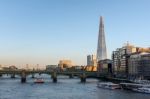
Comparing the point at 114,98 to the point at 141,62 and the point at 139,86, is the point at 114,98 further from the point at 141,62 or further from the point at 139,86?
the point at 141,62

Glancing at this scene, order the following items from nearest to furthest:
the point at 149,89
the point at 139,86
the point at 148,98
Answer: the point at 148,98 → the point at 149,89 → the point at 139,86

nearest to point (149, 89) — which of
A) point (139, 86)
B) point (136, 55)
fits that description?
point (139, 86)

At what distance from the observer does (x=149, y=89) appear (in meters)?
112

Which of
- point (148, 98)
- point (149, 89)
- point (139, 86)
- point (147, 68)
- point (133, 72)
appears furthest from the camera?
point (133, 72)

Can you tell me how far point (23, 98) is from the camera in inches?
3799

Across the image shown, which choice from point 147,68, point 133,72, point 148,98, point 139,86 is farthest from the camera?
point 133,72

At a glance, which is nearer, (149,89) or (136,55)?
(149,89)

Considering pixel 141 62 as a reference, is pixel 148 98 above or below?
below

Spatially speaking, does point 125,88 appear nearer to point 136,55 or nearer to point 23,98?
point 23,98

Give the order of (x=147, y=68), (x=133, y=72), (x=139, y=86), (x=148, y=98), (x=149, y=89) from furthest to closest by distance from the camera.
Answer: (x=133, y=72) < (x=147, y=68) < (x=139, y=86) < (x=149, y=89) < (x=148, y=98)

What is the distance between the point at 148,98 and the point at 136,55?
100653 mm

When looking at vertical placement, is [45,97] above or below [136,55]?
below

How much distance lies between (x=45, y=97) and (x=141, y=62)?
96.0 m

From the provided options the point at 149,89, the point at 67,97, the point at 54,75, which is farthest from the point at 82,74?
the point at 67,97
